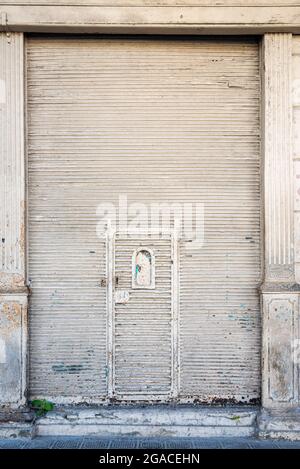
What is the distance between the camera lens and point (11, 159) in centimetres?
562

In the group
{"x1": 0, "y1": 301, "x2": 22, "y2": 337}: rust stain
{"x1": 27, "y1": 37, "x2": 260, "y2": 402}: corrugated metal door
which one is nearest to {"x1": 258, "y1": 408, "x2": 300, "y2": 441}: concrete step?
{"x1": 27, "y1": 37, "x2": 260, "y2": 402}: corrugated metal door

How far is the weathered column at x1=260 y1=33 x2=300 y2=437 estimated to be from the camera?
5590 millimetres

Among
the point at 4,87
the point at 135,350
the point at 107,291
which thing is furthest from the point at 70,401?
the point at 4,87

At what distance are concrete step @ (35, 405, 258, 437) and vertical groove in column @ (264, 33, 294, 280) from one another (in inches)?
63.3

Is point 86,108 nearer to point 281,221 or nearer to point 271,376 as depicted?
point 281,221

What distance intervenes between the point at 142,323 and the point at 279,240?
1690 mm

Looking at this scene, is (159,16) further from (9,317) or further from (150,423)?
(150,423)

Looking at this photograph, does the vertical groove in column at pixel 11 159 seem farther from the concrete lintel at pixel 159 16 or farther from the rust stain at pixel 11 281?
the concrete lintel at pixel 159 16

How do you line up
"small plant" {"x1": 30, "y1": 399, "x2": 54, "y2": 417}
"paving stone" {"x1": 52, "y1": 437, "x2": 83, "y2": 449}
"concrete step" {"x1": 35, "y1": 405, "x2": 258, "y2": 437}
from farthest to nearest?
"small plant" {"x1": 30, "y1": 399, "x2": 54, "y2": 417}
"concrete step" {"x1": 35, "y1": 405, "x2": 258, "y2": 437}
"paving stone" {"x1": 52, "y1": 437, "x2": 83, "y2": 449}

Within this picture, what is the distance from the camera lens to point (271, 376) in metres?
5.59

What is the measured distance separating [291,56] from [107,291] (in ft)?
10.3

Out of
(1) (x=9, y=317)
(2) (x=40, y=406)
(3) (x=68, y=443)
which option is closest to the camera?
(3) (x=68, y=443)

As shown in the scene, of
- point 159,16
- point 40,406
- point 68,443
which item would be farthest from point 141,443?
point 159,16

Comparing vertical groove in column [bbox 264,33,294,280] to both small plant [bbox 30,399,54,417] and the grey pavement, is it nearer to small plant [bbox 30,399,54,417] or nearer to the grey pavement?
the grey pavement
